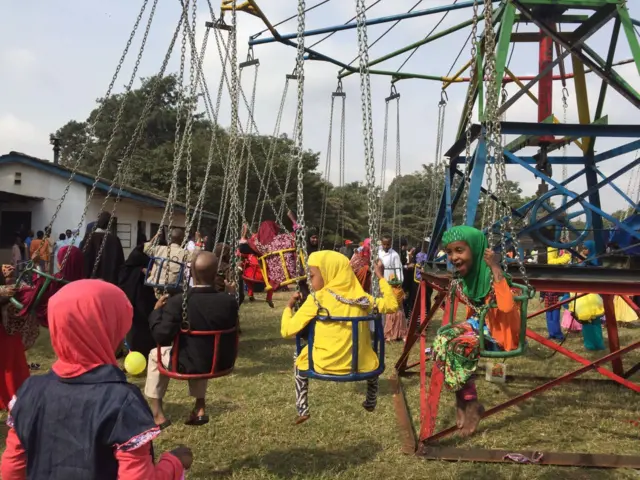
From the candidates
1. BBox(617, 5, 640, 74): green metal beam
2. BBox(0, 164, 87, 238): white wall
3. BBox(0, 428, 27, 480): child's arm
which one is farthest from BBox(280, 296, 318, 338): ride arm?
BBox(0, 164, 87, 238): white wall

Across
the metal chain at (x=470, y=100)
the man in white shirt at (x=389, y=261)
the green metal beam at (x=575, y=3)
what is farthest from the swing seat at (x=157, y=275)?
the man in white shirt at (x=389, y=261)

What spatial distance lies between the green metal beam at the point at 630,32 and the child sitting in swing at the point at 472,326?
336cm

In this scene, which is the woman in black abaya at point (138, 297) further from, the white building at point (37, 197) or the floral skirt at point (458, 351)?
the white building at point (37, 197)

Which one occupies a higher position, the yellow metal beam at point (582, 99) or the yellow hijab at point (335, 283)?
the yellow metal beam at point (582, 99)

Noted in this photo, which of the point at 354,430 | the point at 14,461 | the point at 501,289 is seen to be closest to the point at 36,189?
the point at 354,430

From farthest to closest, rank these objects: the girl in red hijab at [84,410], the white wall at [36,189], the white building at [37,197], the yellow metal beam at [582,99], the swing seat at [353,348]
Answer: the white wall at [36,189] < the white building at [37,197] < the yellow metal beam at [582,99] < the swing seat at [353,348] < the girl in red hijab at [84,410]

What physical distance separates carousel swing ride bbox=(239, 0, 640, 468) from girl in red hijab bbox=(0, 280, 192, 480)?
203cm

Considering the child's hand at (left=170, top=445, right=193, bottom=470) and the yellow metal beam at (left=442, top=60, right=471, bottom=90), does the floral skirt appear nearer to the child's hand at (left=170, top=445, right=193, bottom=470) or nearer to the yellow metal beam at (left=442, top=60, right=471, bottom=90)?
the child's hand at (left=170, top=445, right=193, bottom=470)

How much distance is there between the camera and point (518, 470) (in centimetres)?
412

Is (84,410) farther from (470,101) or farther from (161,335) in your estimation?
(470,101)

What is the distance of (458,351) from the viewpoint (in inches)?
130

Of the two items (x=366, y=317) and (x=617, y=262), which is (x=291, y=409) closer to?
(x=366, y=317)

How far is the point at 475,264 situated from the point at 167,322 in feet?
6.85

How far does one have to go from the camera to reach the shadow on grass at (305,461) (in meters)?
3.98
